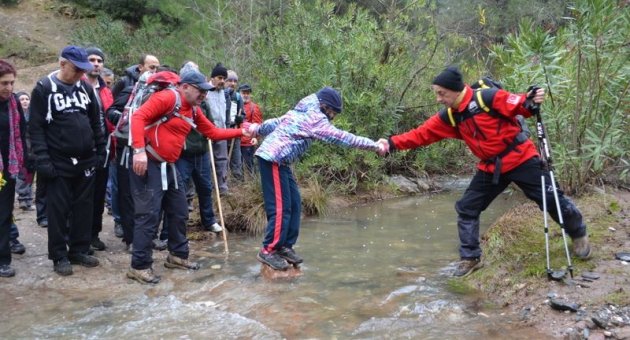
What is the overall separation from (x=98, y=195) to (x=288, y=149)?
2.27 metres

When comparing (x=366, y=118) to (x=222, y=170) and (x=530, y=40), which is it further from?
(x=530, y=40)

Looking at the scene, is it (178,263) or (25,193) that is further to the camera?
(25,193)

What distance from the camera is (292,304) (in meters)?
5.00

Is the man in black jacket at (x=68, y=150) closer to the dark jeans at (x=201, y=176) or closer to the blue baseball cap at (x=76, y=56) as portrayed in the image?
the blue baseball cap at (x=76, y=56)

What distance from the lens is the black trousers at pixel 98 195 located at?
6.22m

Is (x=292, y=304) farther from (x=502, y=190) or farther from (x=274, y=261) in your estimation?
(x=502, y=190)

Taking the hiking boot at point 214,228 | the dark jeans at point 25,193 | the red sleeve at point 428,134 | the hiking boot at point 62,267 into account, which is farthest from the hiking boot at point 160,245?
the red sleeve at point 428,134

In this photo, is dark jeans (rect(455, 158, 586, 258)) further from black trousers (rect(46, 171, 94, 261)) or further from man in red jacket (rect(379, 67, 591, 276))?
black trousers (rect(46, 171, 94, 261))

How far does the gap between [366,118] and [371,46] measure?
146cm

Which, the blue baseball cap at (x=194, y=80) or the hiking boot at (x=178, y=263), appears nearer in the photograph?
the blue baseball cap at (x=194, y=80)


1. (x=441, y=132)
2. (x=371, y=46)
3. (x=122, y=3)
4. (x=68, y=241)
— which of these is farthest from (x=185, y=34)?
(x=441, y=132)

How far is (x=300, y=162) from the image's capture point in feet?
35.6

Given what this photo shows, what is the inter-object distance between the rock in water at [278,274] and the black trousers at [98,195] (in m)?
2.00

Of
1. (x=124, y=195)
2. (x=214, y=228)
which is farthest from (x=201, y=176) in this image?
(x=124, y=195)
